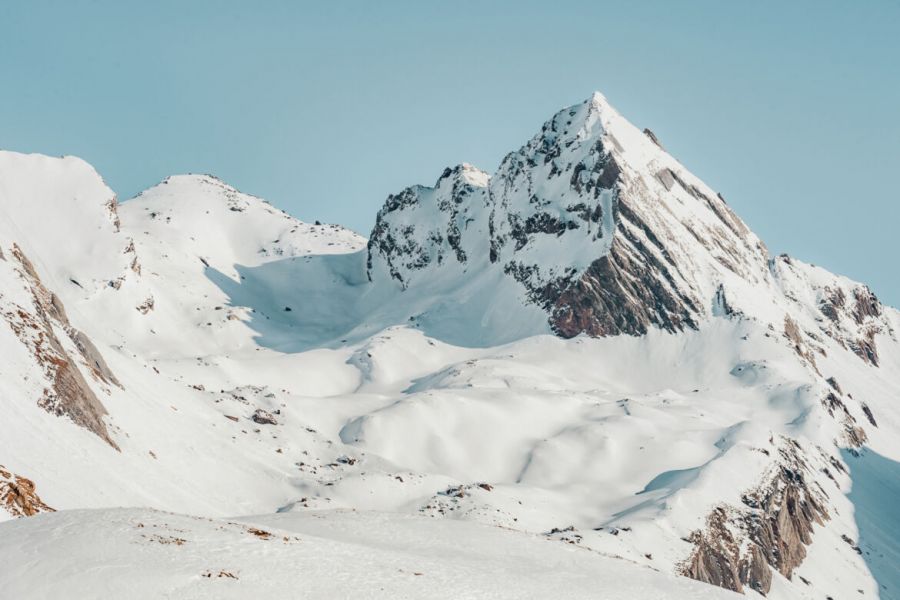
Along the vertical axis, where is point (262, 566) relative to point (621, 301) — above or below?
below

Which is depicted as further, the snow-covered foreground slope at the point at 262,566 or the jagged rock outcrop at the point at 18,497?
the jagged rock outcrop at the point at 18,497

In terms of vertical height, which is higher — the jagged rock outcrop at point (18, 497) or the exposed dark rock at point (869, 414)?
the exposed dark rock at point (869, 414)

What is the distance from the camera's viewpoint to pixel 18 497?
32.5 metres

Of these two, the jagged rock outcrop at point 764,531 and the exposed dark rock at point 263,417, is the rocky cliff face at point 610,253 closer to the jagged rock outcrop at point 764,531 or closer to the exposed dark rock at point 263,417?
the jagged rock outcrop at point 764,531

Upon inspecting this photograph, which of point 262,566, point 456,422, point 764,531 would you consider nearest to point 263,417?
point 456,422

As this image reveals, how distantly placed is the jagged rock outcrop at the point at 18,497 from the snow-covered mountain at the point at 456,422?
0.60ft

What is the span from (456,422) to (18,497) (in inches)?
3528

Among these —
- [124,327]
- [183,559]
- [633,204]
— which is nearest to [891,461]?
[633,204]

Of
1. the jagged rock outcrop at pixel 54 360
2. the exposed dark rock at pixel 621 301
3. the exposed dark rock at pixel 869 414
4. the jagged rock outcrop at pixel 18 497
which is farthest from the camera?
the exposed dark rock at pixel 621 301

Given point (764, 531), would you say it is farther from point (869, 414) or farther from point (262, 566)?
point (262, 566)

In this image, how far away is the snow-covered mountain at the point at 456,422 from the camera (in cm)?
3117

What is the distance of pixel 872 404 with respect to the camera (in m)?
172

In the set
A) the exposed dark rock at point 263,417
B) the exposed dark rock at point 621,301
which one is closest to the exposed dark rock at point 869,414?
the exposed dark rock at point 621,301

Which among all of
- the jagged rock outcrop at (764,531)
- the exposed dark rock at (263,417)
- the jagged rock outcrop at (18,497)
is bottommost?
the jagged rock outcrop at (18,497)
